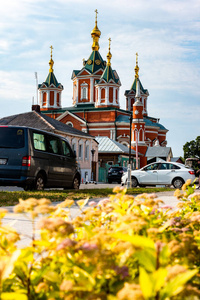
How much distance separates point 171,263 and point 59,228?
0.49 meters

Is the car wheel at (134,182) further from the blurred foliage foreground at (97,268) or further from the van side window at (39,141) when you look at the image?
the blurred foliage foreground at (97,268)

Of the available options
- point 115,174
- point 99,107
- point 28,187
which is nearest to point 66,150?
point 28,187

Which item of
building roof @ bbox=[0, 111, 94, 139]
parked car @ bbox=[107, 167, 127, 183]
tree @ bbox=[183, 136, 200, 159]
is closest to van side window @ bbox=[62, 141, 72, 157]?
building roof @ bbox=[0, 111, 94, 139]

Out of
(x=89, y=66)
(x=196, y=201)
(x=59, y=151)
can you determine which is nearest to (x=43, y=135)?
(x=59, y=151)

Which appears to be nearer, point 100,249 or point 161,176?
point 100,249

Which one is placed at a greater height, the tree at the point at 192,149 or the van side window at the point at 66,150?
the tree at the point at 192,149

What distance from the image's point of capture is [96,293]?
141cm

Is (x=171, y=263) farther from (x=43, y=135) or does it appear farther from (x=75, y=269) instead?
(x=43, y=135)

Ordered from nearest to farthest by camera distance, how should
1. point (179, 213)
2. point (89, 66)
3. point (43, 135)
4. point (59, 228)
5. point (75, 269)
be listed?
1. point (75, 269)
2. point (59, 228)
3. point (179, 213)
4. point (43, 135)
5. point (89, 66)

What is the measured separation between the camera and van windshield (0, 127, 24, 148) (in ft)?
39.7

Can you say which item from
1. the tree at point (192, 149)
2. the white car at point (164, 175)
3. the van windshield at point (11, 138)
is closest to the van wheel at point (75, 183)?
the van windshield at point (11, 138)

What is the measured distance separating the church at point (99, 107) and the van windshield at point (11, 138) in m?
54.1

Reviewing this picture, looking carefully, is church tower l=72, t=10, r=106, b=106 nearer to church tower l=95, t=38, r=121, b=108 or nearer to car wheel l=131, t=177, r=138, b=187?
church tower l=95, t=38, r=121, b=108

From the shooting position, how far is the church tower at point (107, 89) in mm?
71312
